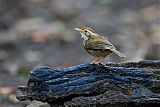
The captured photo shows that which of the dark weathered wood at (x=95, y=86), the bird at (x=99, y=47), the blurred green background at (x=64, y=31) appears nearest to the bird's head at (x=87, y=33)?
the bird at (x=99, y=47)

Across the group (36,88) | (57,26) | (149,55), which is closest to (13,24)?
(57,26)

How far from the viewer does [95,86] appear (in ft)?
22.8

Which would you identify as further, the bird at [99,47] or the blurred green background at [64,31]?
the blurred green background at [64,31]

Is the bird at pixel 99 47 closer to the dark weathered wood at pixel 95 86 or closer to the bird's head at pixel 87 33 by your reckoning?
the bird's head at pixel 87 33

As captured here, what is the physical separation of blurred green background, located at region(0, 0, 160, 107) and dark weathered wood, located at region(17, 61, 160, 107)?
458cm

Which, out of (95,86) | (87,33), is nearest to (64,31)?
(87,33)

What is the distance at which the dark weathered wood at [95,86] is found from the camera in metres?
6.84

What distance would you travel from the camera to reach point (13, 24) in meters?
17.7

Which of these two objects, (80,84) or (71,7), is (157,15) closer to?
(71,7)

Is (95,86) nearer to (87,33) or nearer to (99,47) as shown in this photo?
(99,47)

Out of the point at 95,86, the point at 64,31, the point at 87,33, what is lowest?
the point at 95,86

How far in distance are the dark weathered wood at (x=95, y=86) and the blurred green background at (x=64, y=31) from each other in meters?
4.58

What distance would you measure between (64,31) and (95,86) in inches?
392

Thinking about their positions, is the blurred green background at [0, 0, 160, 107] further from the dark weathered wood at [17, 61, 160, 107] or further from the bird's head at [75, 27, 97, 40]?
the dark weathered wood at [17, 61, 160, 107]
